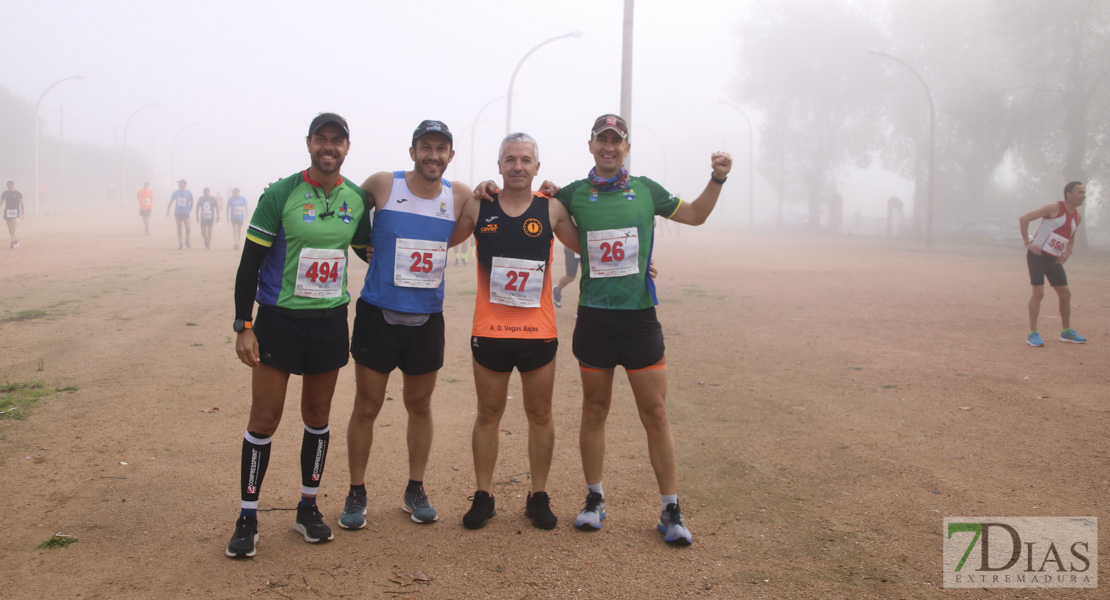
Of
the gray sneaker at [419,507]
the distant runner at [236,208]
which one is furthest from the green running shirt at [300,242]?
the distant runner at [236,208]

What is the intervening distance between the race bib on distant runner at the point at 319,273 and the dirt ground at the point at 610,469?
1.29 meters

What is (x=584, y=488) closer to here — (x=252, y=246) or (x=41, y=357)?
(x=252, y=246)

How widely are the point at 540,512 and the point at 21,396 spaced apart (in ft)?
15.6

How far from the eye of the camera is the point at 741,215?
10056 cm

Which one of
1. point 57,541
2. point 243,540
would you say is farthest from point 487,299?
point 57,541

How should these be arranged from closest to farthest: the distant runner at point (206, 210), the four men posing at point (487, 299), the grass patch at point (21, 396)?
the four men posing at point (487, 299)
the grass patch at point (21, 396)
the distant runner at point (206, 210)

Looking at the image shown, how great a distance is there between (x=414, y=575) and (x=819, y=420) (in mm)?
3949

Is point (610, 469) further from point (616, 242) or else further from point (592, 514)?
point (616, 242)

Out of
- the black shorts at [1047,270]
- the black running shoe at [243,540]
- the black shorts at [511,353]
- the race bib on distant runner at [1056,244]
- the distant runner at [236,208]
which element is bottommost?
the black running shoe at [243,540]

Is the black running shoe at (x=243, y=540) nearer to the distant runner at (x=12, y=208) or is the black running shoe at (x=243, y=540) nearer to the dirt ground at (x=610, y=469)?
the dirt ground at (x=610, y=469)

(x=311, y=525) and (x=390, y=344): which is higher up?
(x=390, y=344)

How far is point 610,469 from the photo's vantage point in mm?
5121

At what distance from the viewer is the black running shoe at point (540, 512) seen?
4113 mm

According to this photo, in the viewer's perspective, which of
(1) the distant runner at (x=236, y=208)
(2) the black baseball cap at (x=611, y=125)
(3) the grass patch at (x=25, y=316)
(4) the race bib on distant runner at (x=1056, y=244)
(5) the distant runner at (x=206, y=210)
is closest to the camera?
(2) the black baseball cap at (x=611, y=125)
